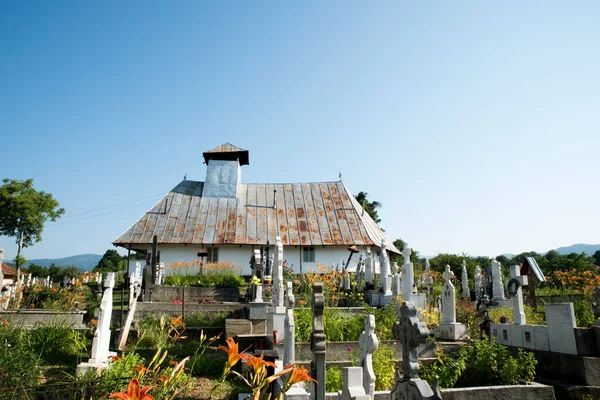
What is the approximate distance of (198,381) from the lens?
6883mm

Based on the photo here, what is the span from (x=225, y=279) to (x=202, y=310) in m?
5.60

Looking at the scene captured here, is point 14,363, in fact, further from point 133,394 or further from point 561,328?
point 561,328

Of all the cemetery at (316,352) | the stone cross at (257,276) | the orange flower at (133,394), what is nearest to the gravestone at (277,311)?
the cemetery at (316,352)

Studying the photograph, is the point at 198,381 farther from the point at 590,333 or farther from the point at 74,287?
the point at 74,287

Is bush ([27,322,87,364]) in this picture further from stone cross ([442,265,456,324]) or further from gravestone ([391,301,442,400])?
stone cross ([442,265,456,324])

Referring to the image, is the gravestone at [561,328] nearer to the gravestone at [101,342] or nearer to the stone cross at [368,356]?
the stone cross at [368,356]

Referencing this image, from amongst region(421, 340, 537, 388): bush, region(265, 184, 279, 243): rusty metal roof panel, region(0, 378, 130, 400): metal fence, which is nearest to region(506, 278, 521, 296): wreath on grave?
region(421, 340, 537, 388): bush

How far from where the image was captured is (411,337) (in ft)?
12.3

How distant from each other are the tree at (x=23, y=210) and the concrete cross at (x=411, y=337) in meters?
38.2

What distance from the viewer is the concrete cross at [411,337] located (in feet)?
11.9

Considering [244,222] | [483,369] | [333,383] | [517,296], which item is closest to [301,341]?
[333,383]

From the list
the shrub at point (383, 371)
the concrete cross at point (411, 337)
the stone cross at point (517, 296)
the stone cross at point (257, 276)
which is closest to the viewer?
the concrete cross at point (411, 337)

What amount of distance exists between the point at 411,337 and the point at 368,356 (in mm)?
1173

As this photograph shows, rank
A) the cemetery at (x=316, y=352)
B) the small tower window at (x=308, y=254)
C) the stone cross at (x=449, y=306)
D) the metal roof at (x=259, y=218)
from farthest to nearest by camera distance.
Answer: the small tower window at (x=308, y=254)
the metal roof at (x=259, y=218)
the stone cross at (x=449, y=306)
the cemetery at (x=316, y=352)
